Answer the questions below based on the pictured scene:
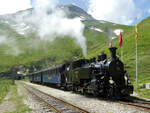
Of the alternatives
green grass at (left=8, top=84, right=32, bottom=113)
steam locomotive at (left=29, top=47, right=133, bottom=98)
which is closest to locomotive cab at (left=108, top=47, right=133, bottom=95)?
steam locomotive at (left=29, top=47, right=133, bottom=98)

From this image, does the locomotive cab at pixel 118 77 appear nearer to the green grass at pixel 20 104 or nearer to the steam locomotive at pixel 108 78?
the steam locomotive at pixel 108 78

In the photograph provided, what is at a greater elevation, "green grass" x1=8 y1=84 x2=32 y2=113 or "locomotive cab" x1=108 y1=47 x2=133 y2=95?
"locomotive cab" x1=108 y1=47 x2=133 y2=95

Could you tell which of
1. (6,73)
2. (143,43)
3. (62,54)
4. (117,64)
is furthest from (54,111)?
(62,54)

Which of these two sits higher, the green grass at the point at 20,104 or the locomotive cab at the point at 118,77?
the locomotive cab at the point at 118,77

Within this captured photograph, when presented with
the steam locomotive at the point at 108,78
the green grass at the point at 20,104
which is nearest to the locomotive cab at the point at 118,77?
the steam locomotive at the point at 108,78

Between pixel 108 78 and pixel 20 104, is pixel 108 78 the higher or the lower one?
the higher one

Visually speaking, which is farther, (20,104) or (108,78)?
(20,104)

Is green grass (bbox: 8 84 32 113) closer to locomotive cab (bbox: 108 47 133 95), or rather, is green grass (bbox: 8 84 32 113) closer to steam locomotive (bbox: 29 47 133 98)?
steam locomotive (bbox: 29 47 133 98)

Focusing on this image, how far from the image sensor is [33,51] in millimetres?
165875

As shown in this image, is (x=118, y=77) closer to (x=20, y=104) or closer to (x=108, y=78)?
(x=108, y=78)

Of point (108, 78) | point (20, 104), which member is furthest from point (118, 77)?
point (20, 104)

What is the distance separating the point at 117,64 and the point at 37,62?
125 meters

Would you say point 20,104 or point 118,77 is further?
point 20,104

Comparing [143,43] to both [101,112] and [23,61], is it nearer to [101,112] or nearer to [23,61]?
[101,112]
